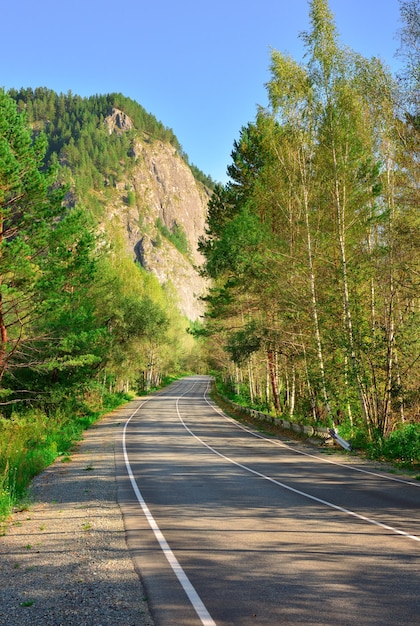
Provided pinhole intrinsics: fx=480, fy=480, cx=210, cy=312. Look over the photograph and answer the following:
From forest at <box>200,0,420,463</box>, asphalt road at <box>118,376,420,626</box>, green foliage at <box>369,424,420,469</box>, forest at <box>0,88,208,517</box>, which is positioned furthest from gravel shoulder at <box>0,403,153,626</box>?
forest at <box>200,0,420,463</box>

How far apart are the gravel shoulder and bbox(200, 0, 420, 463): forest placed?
10188 mm

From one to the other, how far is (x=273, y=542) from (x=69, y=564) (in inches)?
118

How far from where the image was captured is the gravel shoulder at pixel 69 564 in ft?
16.6

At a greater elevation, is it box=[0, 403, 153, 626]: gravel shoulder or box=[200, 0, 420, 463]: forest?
box=[200, 0, 420, 463]: forest

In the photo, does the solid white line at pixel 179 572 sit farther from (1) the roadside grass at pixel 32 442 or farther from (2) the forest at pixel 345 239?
(2) the forest at pixel 345 239

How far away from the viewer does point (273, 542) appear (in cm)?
732

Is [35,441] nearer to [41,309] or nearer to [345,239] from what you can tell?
[41,309]

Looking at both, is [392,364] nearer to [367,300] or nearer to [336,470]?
[367,300]

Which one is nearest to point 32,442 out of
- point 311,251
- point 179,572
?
point 311,251

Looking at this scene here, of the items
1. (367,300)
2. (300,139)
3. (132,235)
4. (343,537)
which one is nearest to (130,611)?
(343,537)

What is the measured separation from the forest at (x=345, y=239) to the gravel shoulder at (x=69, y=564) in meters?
10.2

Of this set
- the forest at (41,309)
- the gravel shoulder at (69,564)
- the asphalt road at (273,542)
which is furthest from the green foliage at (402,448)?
the forest at (41,309)

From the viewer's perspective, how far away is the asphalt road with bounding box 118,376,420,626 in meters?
5.05

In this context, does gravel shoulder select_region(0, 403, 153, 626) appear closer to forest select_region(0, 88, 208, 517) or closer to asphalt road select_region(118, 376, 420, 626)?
asphalt road select_region(118, 376, 420, 626)
